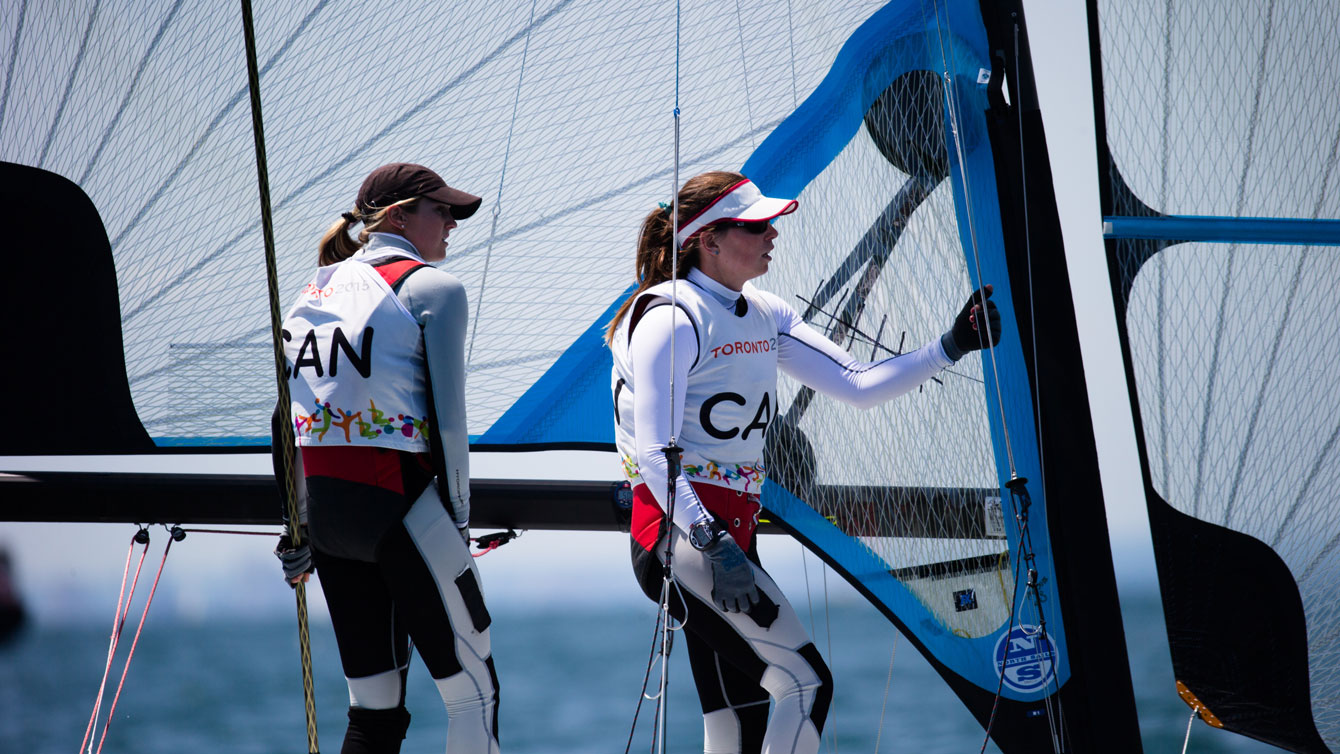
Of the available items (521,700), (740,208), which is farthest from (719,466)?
(521,700)

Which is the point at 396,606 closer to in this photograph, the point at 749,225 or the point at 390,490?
the point at 390,490

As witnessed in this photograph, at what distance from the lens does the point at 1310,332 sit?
6.14 feet

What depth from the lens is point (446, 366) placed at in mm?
1493

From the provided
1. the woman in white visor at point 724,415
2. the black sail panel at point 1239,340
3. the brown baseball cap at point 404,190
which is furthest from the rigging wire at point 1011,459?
the brown baseball cap at point 404,190

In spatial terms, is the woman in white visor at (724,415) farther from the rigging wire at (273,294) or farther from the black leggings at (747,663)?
the rigging wire at (273,294)

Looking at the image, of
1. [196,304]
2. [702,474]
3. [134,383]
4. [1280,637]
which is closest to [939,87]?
[702,474]

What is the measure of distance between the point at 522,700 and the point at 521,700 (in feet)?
0.04

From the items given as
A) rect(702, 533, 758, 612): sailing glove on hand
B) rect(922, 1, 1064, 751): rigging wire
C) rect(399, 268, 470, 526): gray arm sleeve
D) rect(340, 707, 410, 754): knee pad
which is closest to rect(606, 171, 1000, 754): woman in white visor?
rect(702, 533, 758, 612): sailing glove on hand

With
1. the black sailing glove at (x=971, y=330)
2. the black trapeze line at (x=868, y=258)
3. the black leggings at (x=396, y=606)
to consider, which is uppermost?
the black trapeze line at (x=868, y=258)

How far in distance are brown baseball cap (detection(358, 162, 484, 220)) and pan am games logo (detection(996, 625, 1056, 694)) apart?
113cm

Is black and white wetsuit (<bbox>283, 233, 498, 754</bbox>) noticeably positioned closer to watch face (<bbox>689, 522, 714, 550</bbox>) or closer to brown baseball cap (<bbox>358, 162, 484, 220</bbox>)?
brown baseball cap (<bbox>358, 162, 484, 220</bbox>)

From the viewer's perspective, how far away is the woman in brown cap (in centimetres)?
147

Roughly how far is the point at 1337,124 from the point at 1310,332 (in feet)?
1.19

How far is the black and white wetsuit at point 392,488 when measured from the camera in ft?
4.84
